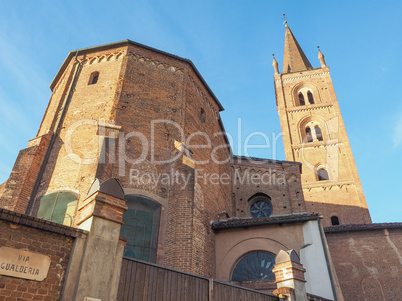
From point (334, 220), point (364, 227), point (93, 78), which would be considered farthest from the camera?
point (334, 220)

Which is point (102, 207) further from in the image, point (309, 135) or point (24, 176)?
point (309, 135)

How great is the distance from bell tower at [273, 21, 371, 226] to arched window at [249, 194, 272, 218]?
7528 millimetres

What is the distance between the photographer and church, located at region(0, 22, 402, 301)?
4.98 m

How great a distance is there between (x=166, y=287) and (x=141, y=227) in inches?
171

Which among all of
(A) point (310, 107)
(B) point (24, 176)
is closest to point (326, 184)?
(A) point (310, 107)

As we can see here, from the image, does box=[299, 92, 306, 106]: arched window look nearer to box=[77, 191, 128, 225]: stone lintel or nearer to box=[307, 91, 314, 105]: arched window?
box=[307, 91, 314, 105]: arched window

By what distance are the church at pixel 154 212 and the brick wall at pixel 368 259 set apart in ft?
0.13

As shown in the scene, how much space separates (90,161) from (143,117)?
2657 mm

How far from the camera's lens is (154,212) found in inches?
412

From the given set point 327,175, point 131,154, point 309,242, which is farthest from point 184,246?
point 327,175

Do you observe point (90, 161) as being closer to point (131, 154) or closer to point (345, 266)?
point (131, 154)

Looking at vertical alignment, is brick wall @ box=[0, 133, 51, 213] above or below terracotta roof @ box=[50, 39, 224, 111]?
below

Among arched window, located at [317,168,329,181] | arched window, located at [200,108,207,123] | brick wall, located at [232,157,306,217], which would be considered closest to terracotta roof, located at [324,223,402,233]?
brick wall, located at [232,157,306,217]

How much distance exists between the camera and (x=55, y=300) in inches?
171
